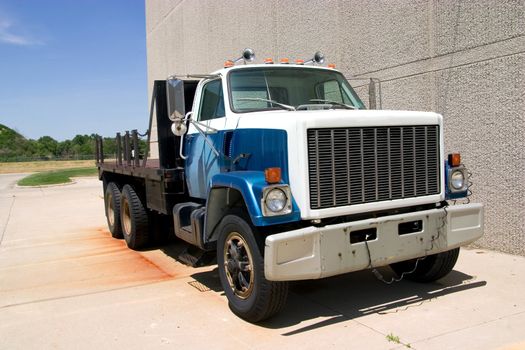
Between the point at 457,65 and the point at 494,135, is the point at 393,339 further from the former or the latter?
the point at 457,65

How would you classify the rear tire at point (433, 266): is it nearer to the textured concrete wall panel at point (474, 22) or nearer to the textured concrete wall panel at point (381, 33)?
the textured concrete wall panel at point (474, 22)

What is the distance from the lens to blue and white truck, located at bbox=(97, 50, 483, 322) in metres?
4.37

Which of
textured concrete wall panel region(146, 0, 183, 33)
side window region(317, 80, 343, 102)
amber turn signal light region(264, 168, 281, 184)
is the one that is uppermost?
textured concrete wall panel region(146, 0, 183, 33)

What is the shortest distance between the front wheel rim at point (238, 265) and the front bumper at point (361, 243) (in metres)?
0.50

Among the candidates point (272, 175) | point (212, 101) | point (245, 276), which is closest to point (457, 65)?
point (212, 101)

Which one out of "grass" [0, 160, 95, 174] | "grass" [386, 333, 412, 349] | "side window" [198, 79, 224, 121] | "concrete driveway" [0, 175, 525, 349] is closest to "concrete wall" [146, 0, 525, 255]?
"concrete driveway" [0, 175, 525, 349]

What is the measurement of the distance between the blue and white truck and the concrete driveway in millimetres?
340

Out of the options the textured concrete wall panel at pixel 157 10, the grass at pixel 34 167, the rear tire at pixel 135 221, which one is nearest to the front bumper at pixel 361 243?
the rear tire at pixel 135 221

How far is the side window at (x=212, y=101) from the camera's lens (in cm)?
587

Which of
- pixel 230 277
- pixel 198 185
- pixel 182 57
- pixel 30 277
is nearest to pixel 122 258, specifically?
pixel 30 277

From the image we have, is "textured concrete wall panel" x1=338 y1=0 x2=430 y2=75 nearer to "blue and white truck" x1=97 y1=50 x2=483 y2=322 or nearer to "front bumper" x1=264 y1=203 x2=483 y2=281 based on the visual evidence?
"blue and white truck" x1=97 y1=50 x2=483 y2=322

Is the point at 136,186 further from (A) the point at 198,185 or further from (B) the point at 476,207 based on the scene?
(B) the point at 476,207

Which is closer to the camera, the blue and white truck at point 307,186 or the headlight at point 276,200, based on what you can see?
the headlight at point 276,200

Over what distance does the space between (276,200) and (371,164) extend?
1.00 metres
